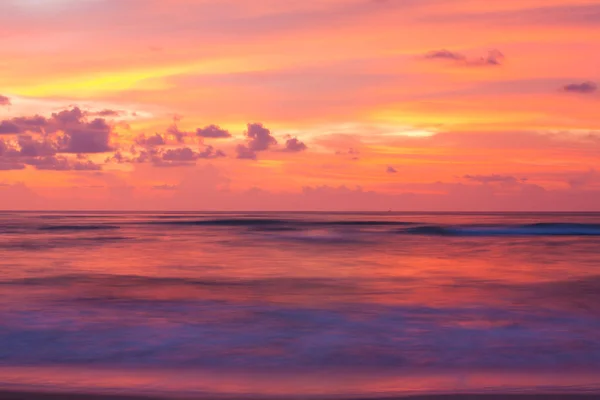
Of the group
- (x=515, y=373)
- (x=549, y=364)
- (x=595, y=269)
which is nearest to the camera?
(x=515, y=373)

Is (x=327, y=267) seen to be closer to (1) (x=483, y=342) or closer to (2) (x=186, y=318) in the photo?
(2) (x=186, y=318)

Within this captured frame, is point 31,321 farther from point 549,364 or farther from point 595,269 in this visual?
point 595,269

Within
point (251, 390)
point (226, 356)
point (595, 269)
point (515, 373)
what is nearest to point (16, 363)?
point (226, 356)

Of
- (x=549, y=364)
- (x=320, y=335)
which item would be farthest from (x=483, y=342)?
(x=320, y=335)

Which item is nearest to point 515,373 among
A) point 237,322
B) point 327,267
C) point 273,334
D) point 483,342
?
point 483,342

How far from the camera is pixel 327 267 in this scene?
23641 mm

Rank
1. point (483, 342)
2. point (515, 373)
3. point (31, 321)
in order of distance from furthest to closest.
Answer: point (31, 321) → point (483, 342) → point (515, 373)

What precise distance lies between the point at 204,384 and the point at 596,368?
4.93m

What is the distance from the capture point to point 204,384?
25.0ft

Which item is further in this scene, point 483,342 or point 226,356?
point 483,342

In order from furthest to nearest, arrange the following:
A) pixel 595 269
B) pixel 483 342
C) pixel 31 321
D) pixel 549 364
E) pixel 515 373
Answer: pixel 595 269 → pixel 31 321 → pixel 483 342 → pixel 549 364 → pixel 515 373

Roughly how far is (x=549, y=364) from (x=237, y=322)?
562cm

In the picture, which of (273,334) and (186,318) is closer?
(273,334)

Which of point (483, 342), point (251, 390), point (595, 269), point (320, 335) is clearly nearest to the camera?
point (251, 390)
